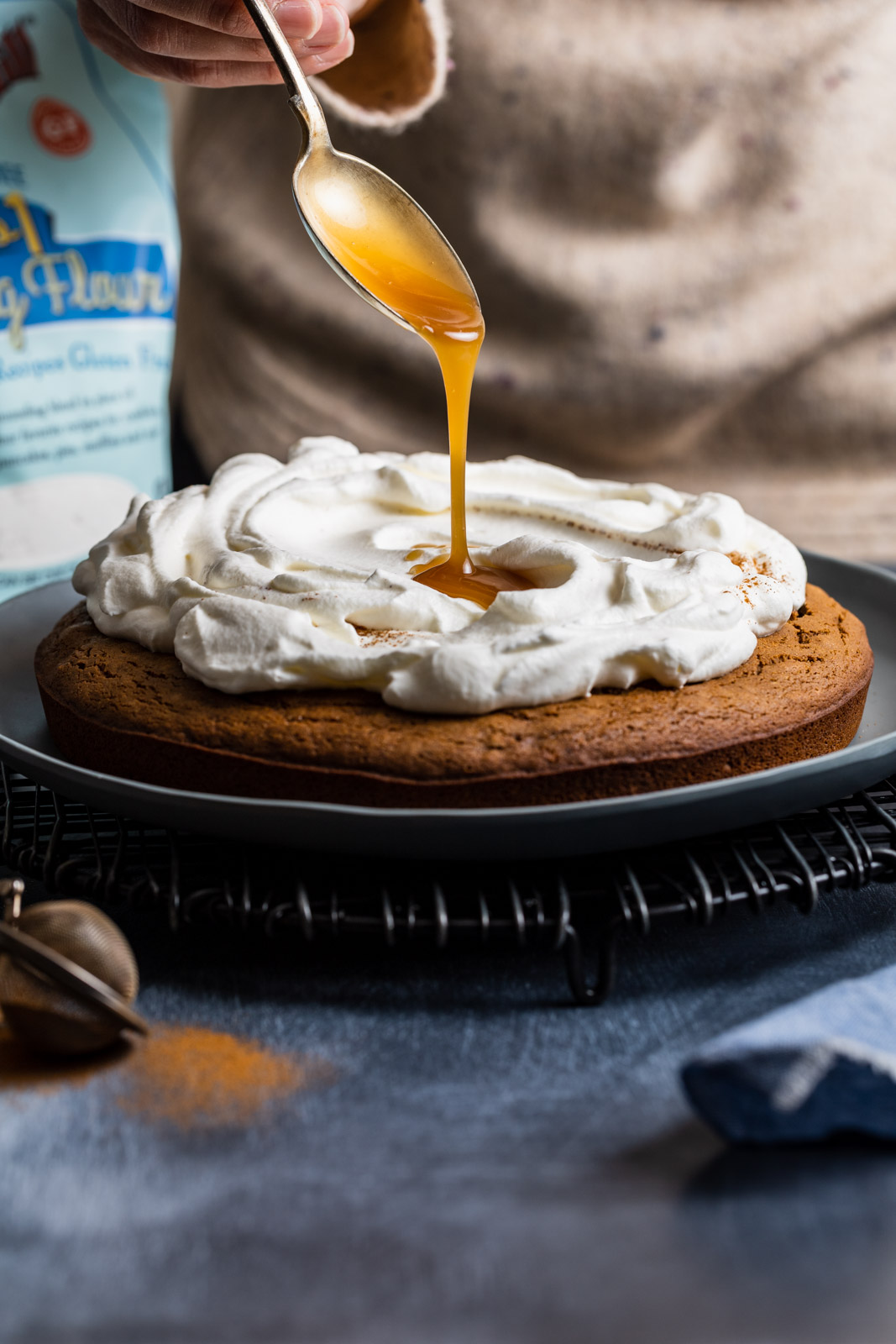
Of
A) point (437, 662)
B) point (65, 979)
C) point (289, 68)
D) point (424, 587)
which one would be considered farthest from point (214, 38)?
point (65, 979)

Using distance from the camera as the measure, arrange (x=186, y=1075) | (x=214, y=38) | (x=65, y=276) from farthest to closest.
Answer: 1. (x=65, y=276)
2. (x=214, y=38)
3. (x=186, y=1075)

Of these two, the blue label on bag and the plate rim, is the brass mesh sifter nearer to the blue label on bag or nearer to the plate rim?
the plate rim

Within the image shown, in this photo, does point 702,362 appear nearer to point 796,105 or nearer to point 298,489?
point 796,105

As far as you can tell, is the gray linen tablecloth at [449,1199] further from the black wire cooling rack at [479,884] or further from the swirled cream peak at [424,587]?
the swirled cream peak at [424,587]

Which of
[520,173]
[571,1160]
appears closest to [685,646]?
[571,1160]

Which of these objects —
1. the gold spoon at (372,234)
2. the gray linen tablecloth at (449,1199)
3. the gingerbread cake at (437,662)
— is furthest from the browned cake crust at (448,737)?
the gold spoon at (372,234)

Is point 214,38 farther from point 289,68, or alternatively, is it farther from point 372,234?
point 372,234
